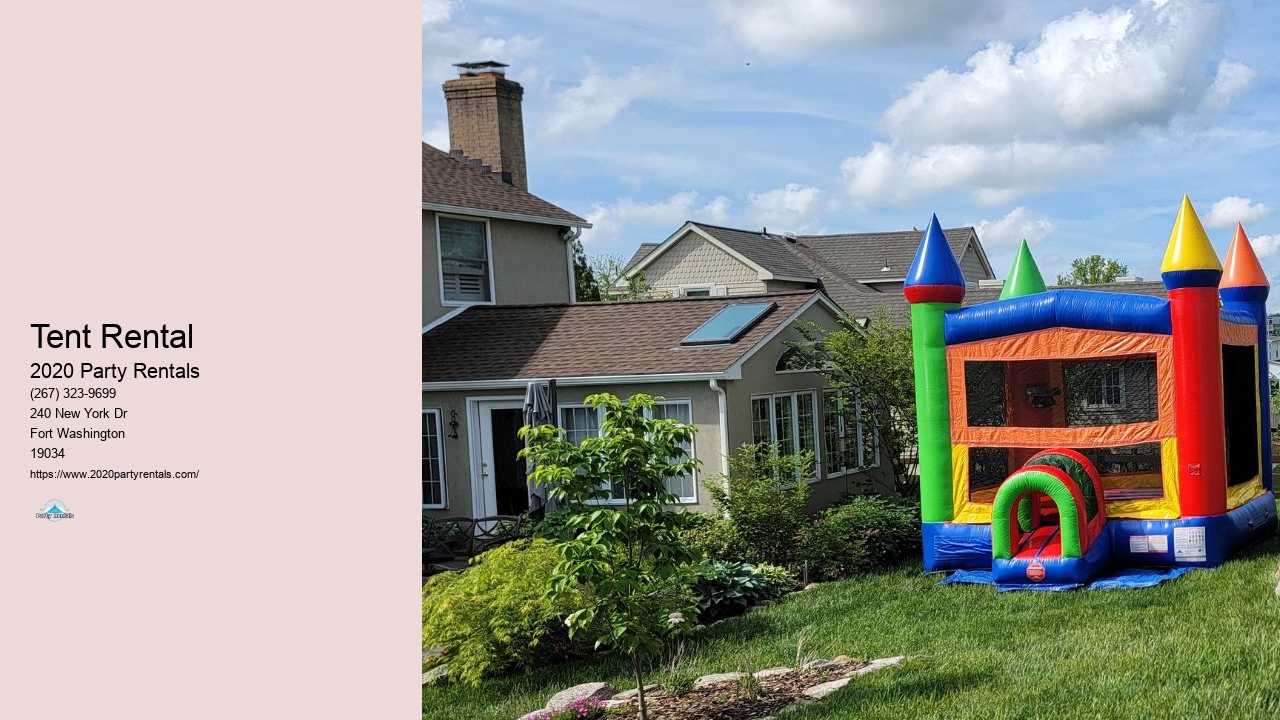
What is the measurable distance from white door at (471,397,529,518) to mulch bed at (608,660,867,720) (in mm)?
8401

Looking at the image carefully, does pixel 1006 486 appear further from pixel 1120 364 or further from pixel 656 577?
pixel 656 577

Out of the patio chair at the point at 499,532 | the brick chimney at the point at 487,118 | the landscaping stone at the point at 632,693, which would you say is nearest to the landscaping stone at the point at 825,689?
the landscaping stone at the point at 632,693

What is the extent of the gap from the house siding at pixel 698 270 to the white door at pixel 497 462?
1688 cm

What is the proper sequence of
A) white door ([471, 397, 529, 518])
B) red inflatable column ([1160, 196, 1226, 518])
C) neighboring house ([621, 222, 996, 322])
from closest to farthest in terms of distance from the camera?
red inflatable column ([1160, 196, 1226, 518])
white door ([471, 397, 529, 518])
neighboring house ([621, 222, 996, 322])

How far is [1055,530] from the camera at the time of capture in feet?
39.7

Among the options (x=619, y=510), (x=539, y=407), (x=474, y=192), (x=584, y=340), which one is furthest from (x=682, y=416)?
(x=619, y=510)

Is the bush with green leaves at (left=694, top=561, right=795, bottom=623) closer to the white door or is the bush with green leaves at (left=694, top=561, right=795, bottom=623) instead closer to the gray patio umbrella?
the gray patio umbrella

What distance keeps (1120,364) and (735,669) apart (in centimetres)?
612

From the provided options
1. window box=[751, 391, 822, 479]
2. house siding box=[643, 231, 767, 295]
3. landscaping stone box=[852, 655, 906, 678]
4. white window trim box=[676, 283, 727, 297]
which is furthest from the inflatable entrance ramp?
white window trim box=[676, 283, 727, 297]

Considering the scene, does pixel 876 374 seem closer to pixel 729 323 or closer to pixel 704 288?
pixel 729 323

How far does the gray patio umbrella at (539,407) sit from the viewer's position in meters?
14.5

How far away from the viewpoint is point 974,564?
484 inches

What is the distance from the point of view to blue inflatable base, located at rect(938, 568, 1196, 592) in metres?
11.1
